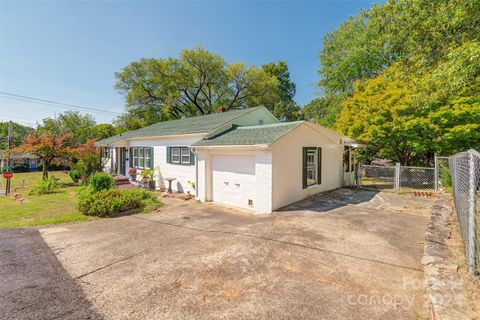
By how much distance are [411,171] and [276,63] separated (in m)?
30.0

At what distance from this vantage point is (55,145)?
49.4 feet

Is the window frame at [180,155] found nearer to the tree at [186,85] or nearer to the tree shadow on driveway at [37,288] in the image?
the tree shadow on driveway at [37,288]

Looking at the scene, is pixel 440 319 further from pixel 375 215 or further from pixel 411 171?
pixel 411 171

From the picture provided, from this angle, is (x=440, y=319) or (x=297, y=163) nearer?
(x=440, y=319)

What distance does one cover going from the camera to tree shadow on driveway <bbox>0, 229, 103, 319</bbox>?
290 cm

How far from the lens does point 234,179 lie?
9.16 metres

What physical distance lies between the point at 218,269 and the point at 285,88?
37.3 meters

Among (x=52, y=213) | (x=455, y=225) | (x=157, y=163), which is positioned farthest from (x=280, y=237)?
Result: (x=157, y=163)

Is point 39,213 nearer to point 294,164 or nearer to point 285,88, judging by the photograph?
point 294,164

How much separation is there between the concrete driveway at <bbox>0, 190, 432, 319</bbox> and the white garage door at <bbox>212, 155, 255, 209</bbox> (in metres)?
1.95

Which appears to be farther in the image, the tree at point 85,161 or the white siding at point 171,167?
the tree at point 85,161

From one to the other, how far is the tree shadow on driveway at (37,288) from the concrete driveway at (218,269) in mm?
16

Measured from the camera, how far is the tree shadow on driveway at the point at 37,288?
290cm

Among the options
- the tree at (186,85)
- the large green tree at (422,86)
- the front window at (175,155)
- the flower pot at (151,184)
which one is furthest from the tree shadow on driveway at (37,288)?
the tree at (186,85)
